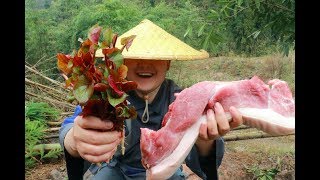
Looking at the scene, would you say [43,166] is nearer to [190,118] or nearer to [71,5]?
[190,118]

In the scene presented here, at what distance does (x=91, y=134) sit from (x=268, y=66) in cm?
444

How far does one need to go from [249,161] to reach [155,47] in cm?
218

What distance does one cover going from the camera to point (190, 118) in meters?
1.35

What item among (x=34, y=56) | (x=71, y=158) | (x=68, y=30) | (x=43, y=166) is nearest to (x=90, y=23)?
(x=68, y=30)

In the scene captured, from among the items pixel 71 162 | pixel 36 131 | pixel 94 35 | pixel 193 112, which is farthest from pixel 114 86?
pixel 36 131

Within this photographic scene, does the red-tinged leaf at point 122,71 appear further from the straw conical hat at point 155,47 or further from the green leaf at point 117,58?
the straw conical hat at point 155,47

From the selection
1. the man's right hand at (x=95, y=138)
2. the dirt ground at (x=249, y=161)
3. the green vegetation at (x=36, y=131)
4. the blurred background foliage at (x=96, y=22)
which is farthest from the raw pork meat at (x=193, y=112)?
the blurred background foliage at (x=96, y=22)

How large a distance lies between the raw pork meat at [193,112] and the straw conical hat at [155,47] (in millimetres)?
354

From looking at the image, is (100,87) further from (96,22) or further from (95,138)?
(96,22)

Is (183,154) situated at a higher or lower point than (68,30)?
higher

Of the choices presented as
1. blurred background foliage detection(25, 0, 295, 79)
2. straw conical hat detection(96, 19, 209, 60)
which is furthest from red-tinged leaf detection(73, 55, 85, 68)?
blurred background foliage detection(25, 0, 295, 79)

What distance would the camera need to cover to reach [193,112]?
4.41 feet

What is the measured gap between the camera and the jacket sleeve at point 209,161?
1.58 meters

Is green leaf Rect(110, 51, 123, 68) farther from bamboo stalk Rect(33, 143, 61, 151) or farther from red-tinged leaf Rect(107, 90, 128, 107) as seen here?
bamboo stalk Rect(33, 143, 61, 151)
